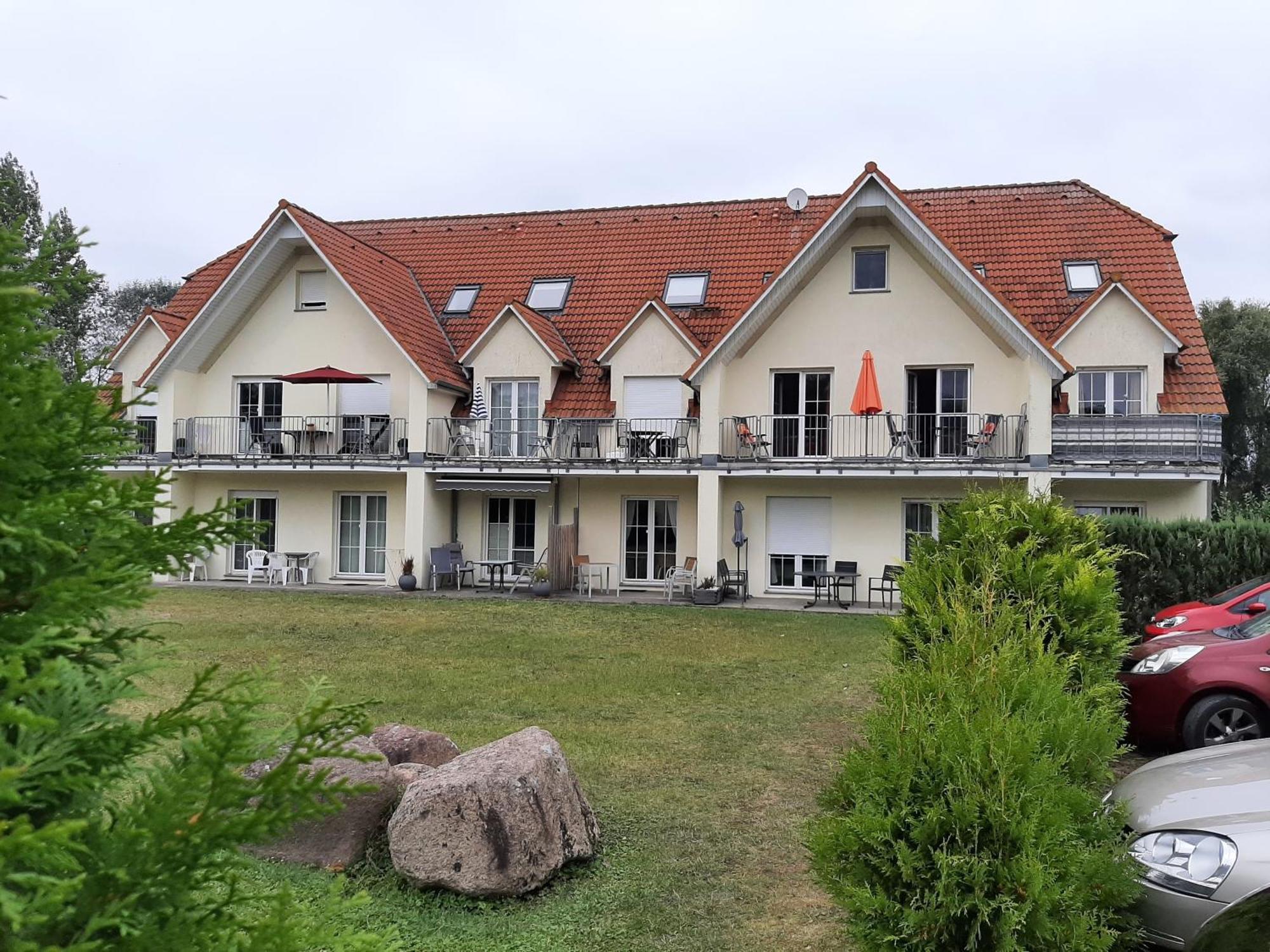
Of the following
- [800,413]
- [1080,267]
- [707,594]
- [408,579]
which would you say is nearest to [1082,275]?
[1080,267]

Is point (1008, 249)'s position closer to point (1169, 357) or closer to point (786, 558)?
point (1169, 357)

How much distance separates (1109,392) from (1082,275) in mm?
3617

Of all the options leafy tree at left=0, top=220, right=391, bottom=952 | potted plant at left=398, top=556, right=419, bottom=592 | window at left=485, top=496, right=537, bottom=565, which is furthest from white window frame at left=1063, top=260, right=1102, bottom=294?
leafy tree at left=0, top=220, right=391, bottom=952

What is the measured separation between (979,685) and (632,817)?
11.8ft

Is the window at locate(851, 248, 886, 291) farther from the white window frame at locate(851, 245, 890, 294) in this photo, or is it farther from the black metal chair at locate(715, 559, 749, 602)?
the black metal chair at locate(715, 559, 749, 602)

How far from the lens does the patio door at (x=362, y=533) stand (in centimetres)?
2573

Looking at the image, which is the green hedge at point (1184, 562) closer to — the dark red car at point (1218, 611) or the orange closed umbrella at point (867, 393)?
the dark red car at point (1218, 611)

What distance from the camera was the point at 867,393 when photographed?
2159 centimetres

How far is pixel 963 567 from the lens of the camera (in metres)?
7.28

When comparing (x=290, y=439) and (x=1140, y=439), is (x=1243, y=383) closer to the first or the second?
(x=1140, y=439)

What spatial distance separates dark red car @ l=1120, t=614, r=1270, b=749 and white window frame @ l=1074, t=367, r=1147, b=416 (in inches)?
555

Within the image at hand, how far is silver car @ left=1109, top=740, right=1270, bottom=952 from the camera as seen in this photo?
14.8ft

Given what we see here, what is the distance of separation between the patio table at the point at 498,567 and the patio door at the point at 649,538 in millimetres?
3072

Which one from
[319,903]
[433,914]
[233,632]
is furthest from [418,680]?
[319,903]
